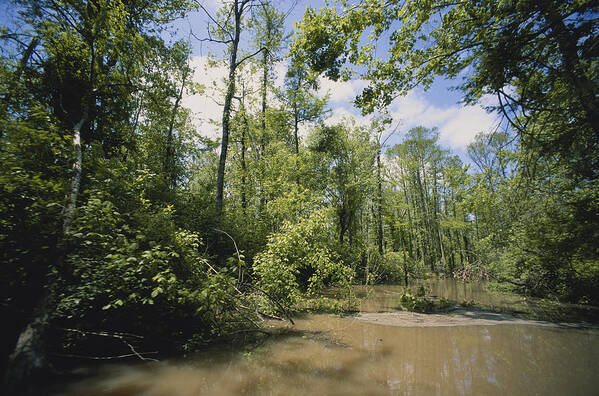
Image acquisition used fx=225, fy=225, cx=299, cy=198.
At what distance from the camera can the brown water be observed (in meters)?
3.61

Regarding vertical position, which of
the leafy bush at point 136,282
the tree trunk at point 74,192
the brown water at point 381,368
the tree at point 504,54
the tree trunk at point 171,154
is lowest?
the brown water at point 381,368

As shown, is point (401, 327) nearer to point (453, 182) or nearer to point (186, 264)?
point (186, 264)

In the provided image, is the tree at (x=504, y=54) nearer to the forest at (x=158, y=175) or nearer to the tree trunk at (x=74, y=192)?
the forest at (x=158, y=175)

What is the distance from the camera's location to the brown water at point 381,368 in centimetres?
361

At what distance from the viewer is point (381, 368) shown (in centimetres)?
442

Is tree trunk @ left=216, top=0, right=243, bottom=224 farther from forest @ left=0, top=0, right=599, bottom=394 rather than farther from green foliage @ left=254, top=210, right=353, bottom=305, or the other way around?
green foliage @ left=254, top=210, right=353, bottom=305

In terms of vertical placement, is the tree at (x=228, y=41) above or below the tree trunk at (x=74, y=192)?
above

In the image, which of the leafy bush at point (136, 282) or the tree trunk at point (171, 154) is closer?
the leafy bush at point (136, 282)

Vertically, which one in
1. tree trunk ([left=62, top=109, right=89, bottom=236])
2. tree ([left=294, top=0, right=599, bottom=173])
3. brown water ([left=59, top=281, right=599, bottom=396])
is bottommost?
brown water ([left=59, top=281, right=599, bottom=396])

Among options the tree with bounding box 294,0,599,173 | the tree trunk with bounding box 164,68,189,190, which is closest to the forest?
the tree with bounding box 294,0,599,173

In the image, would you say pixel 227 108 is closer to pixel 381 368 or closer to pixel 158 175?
pixel 158 175

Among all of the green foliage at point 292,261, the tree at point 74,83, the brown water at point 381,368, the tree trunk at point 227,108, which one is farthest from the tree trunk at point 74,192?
the tree trunk at point 227,108

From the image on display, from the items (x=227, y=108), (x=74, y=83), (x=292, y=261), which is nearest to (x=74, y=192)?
(x=74, y=83)

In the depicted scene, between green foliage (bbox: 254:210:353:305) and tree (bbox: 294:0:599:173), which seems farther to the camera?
green foliage (bbox: 254:210:353:305)
